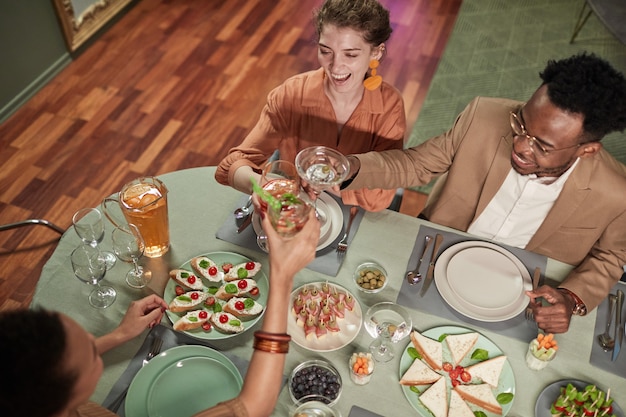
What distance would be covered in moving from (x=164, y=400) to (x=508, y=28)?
4358 mm

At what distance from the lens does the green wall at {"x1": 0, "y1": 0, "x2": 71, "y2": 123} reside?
355 cm

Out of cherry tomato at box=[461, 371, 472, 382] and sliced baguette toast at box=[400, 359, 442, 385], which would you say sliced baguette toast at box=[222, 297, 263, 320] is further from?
cherry tomato at box=[461, 371, 472, 382]

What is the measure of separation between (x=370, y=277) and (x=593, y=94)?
86cm

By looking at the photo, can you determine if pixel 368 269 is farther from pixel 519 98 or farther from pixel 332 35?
pixel 519 98

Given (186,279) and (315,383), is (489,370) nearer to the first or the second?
(315,383)

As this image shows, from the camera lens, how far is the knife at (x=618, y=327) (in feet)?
5.16

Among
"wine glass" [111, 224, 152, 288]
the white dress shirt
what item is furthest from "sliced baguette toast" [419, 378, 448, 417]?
"wine glass" [111, 224, 152, 288]

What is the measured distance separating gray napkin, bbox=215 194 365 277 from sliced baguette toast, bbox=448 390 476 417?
518 millimetres

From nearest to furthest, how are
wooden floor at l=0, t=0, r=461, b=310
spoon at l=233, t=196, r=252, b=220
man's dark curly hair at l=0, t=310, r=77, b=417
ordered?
man's dark curly hair at l=0, t=310, r=77, b=417, spoon at l=233, t=196, r=252, b=220, wooden floor at l=0, t=0, r=461, b=310

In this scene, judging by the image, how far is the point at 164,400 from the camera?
→ 145 centimetres

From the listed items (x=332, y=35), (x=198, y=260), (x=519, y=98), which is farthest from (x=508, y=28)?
(x=198, y=260)

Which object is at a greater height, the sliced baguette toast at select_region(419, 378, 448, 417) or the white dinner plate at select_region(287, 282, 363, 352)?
the white dinner plate at select_region(287, 282, 363, 352)

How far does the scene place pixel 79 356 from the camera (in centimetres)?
112

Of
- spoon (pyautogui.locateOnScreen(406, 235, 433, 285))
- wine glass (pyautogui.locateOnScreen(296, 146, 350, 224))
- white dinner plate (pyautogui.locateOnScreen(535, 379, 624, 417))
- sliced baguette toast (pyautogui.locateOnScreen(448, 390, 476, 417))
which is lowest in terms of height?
sliced baguette toast (pyautogui.locateOnScreen(448, 390, 476, 417))
